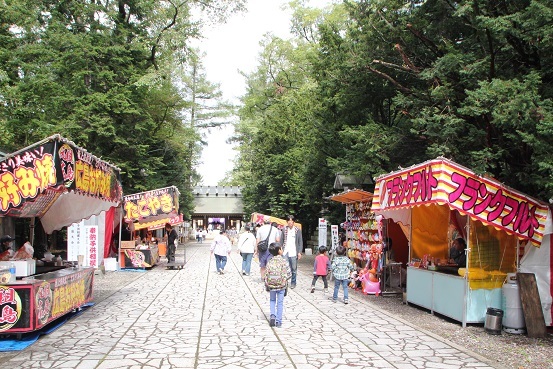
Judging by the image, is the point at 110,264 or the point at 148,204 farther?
the point at 148,204

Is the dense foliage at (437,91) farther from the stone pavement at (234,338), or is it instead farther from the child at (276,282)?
the child at (276,282)

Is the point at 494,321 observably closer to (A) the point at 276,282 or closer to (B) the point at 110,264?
(A) the point at 276,282

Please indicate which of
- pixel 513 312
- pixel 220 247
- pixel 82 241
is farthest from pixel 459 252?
pixel 82 241

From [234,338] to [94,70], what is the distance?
694 inches

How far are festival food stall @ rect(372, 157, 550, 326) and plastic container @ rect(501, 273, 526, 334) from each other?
352 millimetres

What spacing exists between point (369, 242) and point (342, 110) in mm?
6044

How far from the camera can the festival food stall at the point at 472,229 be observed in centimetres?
848

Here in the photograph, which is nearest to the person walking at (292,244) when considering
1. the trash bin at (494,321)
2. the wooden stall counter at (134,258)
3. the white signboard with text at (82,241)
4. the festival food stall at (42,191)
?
the festival food stall at (42,191)

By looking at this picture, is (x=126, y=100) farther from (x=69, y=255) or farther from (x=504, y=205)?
(x=504, y=205)

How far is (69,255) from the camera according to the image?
15688 millimetres

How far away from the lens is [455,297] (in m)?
9.13

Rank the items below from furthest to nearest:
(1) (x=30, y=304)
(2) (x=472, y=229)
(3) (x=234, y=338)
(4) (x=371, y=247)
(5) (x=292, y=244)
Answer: (4) (x=371, y=247)
(5) (x=292, y=244)
(2) (x=472, y=229)
(3) (x=234, y=338)
(1) (x=30, y=304)

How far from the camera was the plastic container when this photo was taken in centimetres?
844

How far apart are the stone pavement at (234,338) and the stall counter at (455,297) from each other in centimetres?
102
